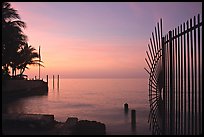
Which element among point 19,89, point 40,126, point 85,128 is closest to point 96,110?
point 19,89

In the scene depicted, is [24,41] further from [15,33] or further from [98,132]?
[98,132]

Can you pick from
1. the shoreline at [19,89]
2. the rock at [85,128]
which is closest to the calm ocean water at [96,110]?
the shoreline at [19,89]

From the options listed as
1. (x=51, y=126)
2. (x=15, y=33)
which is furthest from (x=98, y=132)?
(x=15, y=33)

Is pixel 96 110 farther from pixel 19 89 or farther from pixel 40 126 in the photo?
pixel 40 126

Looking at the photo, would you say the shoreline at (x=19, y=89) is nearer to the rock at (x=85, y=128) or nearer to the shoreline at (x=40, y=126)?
the shoreline at (x=40, y=126)

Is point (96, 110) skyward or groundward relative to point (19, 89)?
groundward

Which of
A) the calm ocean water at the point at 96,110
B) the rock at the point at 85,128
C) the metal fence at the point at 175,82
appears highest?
the metal fence at the point at 175,82

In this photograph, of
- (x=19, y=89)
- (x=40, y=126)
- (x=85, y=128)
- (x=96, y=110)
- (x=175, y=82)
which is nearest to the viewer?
(x=175, y=82)

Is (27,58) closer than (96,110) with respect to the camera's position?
No

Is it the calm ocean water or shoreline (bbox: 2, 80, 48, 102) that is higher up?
shoreline (bbox: 2, 80, 48, 102)

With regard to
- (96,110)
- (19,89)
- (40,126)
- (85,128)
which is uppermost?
(19,89)

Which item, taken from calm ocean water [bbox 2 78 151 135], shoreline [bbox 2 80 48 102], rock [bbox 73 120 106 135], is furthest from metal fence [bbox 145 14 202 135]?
shoreline [bbox 2 80 48 102]

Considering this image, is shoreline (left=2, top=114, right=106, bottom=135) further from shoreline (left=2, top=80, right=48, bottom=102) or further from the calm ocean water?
shoreline (left=2, top=80, right=48, bottom=102)

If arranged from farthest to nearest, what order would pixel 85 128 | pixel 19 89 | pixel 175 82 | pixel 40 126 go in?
pixel 19 89
pixel 85 128
pixel 40 126
pixel 175 82
